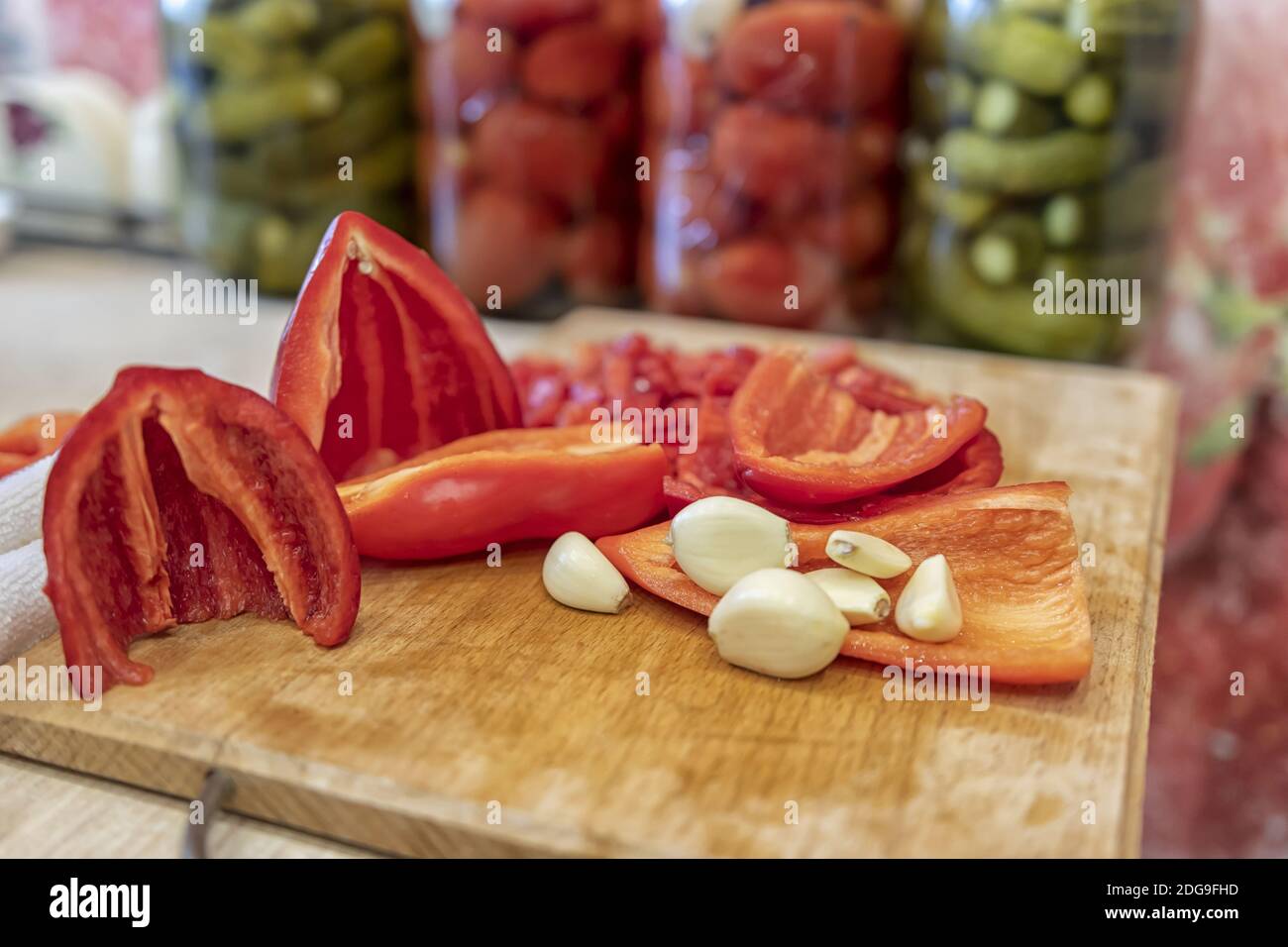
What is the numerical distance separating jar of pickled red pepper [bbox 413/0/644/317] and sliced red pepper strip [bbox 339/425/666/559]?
2.50 feet

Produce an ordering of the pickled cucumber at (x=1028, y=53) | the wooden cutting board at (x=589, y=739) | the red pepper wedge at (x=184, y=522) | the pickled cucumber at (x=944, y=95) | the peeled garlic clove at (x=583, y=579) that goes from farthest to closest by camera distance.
Answer: 1. the pickled cucumber at (x=944, y=95)
2. the pickled cucumber at (x=1028, y=53)
3. the peeled garlic clove at (x=583, y=579)
4. the red pepper wedge at (x=184, y=522)
5. the wooden cutting board at (x=589, y=739)

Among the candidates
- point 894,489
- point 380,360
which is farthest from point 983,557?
point 380,360

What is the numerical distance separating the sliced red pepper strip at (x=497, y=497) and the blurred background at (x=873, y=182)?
0.73 meters

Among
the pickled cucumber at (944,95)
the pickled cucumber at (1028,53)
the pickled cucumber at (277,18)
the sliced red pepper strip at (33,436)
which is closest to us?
the sliced red pepper strip at (33,436)

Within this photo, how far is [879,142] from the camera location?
1829 mm

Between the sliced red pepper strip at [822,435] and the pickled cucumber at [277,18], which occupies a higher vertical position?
the pickled cucumber at [277,18]

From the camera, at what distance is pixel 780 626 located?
0.95 metres

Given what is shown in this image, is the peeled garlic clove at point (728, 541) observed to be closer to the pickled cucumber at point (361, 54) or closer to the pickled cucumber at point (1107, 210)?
the pickled cucumber at point (1107, 210)

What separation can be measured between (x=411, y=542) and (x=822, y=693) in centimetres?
39

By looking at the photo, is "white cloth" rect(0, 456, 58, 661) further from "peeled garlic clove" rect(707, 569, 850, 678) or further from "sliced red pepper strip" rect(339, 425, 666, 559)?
"peeled garlic clove" rect(707, 569, 850, 678)

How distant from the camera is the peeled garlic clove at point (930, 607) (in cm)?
96

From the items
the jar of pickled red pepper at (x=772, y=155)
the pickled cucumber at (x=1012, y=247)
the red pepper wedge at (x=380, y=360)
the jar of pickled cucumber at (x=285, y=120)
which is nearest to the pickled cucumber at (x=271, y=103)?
the jar of pickled cucumber at (x=285, y=120)

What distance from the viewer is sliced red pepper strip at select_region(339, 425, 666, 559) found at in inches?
43.3

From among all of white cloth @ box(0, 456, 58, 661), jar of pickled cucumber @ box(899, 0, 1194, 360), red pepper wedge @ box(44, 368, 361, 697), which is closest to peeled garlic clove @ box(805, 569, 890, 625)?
red pepper wedge @ box(44, 368, 361, 697)
